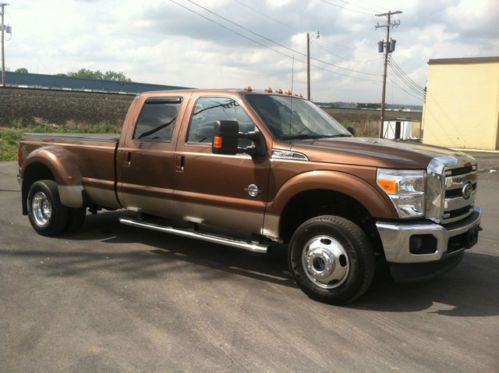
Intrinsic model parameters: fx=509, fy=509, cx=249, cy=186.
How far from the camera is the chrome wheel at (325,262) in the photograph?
14.8 feet

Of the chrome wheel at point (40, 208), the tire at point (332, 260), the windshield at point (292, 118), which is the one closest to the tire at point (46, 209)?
the chrome wheel at point (40, 208)

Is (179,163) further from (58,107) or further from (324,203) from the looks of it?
(58,107)

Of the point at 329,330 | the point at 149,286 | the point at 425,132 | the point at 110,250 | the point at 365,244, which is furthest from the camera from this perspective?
the point at 425,132

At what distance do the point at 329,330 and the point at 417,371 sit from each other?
0.82m

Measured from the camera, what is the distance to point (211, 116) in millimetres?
5539

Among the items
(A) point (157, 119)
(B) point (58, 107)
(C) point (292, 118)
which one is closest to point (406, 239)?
(C) point (292, 118)

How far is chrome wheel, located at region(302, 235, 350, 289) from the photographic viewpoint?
14.8 ft

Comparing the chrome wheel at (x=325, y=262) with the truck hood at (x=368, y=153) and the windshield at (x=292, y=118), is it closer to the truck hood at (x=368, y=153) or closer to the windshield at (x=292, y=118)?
the truck hood at (x=368, y=153)

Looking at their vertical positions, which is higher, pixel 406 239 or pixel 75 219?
pixel 406 239

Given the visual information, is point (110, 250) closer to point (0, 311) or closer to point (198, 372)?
point (0, 311)

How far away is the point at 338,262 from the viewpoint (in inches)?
178

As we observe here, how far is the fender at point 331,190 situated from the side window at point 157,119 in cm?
165

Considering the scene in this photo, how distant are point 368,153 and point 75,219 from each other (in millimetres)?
4309

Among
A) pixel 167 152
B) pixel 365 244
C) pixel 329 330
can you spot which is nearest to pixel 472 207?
pixel 365 244
